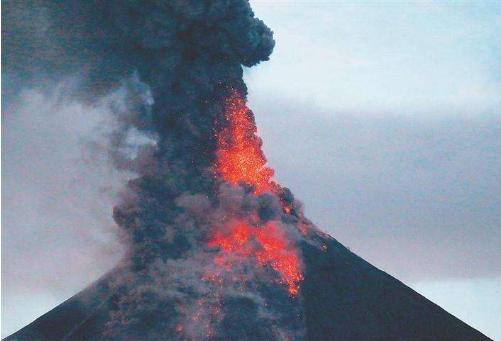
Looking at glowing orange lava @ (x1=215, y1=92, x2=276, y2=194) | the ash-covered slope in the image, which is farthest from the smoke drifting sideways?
the ash-covered slope

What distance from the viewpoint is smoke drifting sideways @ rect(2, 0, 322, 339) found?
4250 cm

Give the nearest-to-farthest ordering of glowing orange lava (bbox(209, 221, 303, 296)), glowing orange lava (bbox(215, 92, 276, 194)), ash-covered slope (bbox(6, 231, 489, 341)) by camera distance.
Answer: ash-covered slope (bbox(6, 231, 489, 341)), glowing orange lava (bbox(209, 221, 303, 296)), glowing orange lava (bbox(215, 92, 276, 194))

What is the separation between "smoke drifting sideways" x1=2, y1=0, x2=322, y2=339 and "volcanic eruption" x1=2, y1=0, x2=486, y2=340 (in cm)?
6

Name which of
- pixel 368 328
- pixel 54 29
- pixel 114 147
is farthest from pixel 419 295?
pixel 54 29

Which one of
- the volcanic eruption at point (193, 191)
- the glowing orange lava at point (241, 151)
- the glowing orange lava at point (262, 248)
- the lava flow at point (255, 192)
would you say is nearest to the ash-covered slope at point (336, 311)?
the volcanic eruption at point (193, 191)

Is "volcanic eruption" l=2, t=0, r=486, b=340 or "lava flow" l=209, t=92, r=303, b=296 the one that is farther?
"lava flow" l=209, t=92, r=303, b=296

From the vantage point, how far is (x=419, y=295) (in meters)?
48.6

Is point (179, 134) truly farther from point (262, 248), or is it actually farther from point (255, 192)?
point (262, 248)

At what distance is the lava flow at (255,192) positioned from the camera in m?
43.9

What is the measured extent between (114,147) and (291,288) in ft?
41.8

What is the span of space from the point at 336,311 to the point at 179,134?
1245 cm

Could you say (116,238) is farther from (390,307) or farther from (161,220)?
(390,307)

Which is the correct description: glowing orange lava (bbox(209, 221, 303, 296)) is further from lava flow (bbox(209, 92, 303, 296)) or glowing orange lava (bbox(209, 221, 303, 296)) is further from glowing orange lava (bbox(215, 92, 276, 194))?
glowing orange lava (bbox(215, 92, 276, 194))

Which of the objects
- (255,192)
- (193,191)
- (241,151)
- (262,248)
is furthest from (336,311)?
(241,151)
